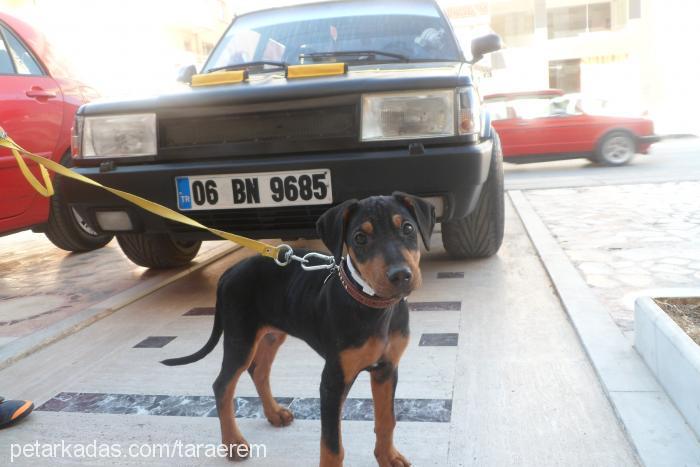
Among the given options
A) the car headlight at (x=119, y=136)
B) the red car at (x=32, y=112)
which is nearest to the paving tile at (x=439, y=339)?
the car headlight at (x=119, y=136)

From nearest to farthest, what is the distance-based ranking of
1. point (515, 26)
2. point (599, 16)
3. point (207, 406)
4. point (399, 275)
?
1. point (399, 275)
2. point (207, 406)
3. point (599, 16)
4. point (515, 26)

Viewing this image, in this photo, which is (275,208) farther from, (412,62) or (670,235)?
(670,235)

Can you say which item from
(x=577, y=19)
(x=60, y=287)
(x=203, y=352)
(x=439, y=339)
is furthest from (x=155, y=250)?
(x=577, y=19)

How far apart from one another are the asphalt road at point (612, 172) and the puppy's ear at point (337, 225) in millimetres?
7506

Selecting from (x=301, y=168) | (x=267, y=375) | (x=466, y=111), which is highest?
(x=466, y=111)

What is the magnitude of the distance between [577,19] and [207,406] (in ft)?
103

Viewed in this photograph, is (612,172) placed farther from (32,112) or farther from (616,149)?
(32,112)

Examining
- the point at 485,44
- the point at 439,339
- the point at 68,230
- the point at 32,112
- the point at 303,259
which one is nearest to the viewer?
the point at 303,259

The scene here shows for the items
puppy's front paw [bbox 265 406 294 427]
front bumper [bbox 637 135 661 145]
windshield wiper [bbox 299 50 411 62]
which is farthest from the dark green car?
front bumper [bbox 637 135 661 145]

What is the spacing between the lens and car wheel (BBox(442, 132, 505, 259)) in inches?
168

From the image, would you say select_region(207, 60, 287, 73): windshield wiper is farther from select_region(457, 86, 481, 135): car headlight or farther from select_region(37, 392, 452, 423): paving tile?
select_region(37, 392, 452, 423): paving tile

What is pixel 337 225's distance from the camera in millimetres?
1866

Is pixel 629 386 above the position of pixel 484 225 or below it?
below

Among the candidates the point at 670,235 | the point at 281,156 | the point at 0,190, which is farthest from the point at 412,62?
the point at 0,190
